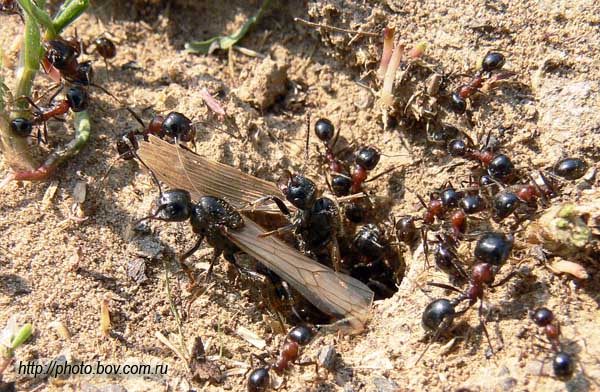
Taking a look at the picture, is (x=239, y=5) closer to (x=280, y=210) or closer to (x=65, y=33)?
(x=65, y=33)

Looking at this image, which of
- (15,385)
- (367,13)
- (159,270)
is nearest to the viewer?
(15,385)

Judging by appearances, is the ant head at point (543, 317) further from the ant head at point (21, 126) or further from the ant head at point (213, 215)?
the ant head at point (21, 126)

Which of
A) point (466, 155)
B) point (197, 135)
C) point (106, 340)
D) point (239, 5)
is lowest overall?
point (106, 340)

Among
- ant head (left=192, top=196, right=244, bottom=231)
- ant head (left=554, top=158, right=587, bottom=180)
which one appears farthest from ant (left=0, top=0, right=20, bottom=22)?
ant head (left=554, top=158, right=587, bottom=180)

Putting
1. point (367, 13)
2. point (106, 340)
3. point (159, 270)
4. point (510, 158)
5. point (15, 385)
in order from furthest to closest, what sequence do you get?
point (367, 13)
point (510, 158)
point (159, 270)
point (106, 340)
point (15, 385)

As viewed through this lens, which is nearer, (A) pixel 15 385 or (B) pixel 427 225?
(A) pixel 15 385

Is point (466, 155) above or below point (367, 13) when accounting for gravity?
below

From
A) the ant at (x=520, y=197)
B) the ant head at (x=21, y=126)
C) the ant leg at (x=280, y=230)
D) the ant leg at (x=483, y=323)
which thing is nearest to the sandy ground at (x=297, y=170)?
the ant leg at (x=483, y=323)

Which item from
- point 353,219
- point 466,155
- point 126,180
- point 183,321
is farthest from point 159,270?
point 466,155
